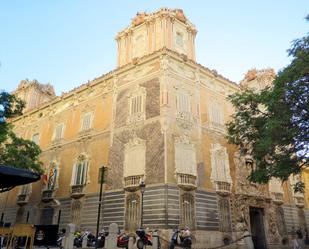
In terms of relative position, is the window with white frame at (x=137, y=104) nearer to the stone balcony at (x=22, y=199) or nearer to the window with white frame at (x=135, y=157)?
the window with white frame at (x=135, y=157)

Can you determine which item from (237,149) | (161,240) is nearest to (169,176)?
(161,240)

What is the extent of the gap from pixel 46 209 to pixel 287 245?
21045 mm

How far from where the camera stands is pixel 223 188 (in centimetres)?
2298

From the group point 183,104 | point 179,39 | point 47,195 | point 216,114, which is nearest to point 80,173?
point 47,195

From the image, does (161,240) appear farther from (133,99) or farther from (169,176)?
(133,99)

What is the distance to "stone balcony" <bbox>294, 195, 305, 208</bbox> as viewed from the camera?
30223 millimetres

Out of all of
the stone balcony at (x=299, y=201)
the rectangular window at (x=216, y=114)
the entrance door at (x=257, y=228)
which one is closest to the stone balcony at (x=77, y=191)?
the rectangular window at (x=216, y=114)

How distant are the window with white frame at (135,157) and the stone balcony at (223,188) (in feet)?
19.0

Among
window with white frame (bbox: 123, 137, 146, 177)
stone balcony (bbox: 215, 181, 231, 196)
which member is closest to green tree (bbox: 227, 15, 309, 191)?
stone balcony (bbox: 215, 181, 231, 196)

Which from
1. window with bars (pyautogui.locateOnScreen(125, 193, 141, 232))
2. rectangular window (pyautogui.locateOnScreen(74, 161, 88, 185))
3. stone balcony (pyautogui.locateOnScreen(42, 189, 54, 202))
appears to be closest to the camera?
window with bars (pyautogui.locateOnScreen(125, 193, 141, 232))

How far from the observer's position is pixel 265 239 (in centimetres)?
2520

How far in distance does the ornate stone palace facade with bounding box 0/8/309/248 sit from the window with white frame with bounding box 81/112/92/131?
0.14m

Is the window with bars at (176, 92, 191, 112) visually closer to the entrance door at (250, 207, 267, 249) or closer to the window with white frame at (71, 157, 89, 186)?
the window with white frame at (71, 157, 89, 186)

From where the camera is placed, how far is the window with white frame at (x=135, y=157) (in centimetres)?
2138
